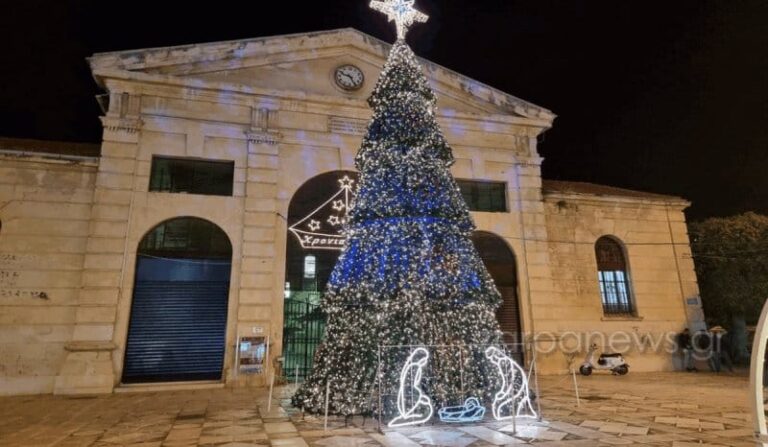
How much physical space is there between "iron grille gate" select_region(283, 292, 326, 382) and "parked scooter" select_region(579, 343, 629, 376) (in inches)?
345

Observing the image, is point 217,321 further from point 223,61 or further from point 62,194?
point 223,61

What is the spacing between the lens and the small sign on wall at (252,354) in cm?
1230

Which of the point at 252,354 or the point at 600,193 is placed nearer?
the point at 252,354

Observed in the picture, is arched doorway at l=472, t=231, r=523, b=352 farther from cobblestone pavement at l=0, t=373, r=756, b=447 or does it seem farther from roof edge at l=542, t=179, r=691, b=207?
cobblestone pavement at l=0, t=373, r=756, b=447

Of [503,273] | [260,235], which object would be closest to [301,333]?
[260,235]

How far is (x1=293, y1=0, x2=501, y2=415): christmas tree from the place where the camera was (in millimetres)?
7977

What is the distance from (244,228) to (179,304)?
110 inches

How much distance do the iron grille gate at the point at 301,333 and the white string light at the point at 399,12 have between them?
26.5 feet

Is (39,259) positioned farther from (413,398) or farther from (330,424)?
(413,398)

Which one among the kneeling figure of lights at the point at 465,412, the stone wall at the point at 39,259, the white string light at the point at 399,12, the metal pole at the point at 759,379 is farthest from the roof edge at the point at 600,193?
the stone wall at the point at 39,259

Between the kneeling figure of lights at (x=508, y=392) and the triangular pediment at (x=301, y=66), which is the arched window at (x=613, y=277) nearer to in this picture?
the triangular pediment at (x=301, y=66)

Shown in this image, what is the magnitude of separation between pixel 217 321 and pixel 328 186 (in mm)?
5287

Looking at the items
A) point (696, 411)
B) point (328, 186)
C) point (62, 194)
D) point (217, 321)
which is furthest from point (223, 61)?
point (696, 411)

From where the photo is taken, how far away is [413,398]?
7.42 meters
